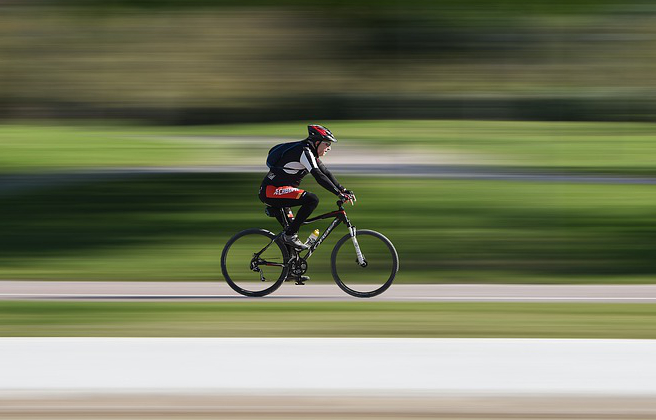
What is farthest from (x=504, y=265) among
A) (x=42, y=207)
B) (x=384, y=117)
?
(x=384, y=117)

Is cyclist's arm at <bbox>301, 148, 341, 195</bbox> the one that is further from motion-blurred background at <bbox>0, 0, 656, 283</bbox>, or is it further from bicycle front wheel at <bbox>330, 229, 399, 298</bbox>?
motion-blurred background at <bbox>0, 0, 656, 283</bbox>

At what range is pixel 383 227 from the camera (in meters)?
14.8

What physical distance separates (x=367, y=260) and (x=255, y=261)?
3.28 ft

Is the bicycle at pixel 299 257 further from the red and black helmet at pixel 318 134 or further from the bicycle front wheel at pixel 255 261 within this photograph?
the red and black helmet at pixel 318 134

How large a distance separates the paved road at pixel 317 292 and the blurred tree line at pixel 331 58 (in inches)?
474

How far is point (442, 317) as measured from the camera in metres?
8.92

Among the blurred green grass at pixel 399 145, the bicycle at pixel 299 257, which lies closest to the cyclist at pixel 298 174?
the bicycle at pixel 299 257

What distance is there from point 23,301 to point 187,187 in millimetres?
6935

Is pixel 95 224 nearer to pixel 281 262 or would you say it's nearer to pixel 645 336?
pixel 281 262

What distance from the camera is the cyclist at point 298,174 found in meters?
8.98

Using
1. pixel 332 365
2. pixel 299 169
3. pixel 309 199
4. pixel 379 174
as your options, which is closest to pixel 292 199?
pixel 309 199

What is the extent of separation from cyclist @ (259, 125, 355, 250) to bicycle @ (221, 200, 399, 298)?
114mm

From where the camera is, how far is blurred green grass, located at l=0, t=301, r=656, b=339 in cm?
817

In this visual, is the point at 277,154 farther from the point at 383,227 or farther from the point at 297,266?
the point at 383,227
